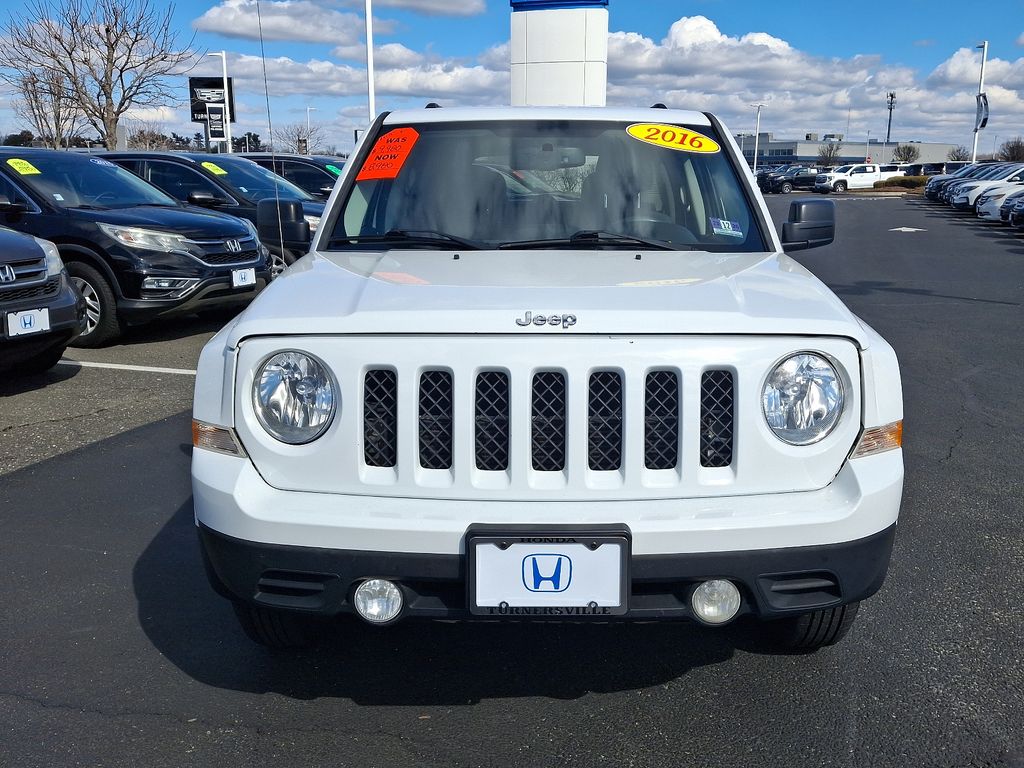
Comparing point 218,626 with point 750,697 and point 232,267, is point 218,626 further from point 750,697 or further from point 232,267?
point 232,267

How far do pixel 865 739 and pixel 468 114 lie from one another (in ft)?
9.23

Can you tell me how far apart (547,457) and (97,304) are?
7095 millimetres

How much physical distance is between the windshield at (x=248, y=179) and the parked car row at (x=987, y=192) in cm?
1774

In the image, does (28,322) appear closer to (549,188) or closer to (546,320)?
(549,188)

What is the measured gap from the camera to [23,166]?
8.90m

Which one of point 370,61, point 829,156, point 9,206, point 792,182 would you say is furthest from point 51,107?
point 829,156

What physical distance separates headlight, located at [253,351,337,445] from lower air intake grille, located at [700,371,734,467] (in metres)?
0.95

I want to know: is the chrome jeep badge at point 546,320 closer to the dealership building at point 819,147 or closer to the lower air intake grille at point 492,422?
the lower air intake grille at point 492,422

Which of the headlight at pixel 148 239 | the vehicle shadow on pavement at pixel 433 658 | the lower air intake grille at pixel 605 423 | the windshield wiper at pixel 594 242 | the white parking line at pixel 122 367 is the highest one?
the windshield wiper at pixel 594 242

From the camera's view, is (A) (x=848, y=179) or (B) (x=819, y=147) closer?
(A) (x=848, y=179)

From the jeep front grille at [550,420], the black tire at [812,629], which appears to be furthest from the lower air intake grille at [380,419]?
the black tire at [812,629]

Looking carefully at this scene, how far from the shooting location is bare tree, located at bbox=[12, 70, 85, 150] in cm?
2798

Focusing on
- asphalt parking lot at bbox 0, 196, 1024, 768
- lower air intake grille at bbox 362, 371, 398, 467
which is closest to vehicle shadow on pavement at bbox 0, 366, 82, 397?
asphalt parking lot at bbox 0, 196, 1024, 768

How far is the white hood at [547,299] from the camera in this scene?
2510 millimetres
